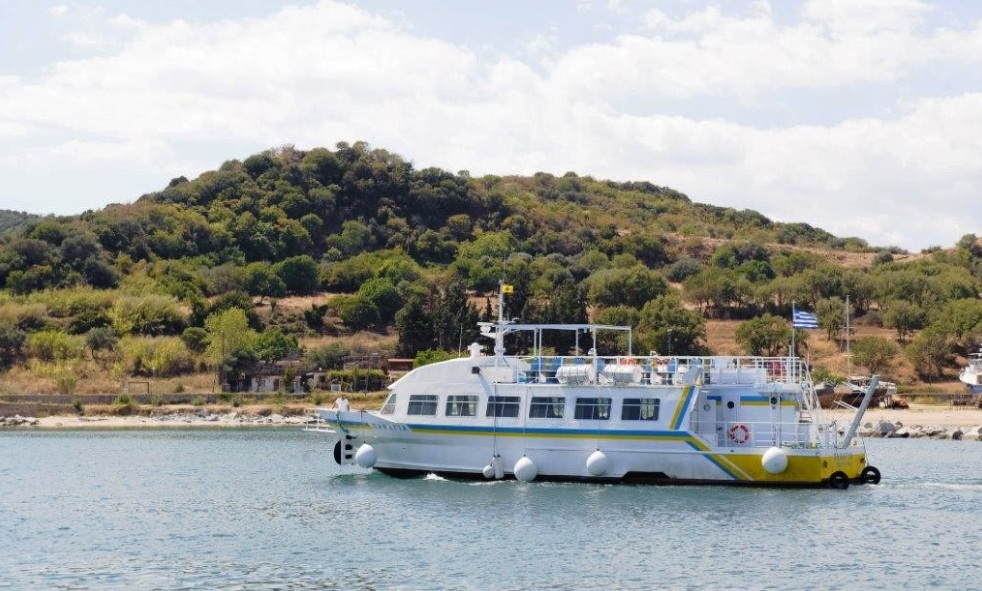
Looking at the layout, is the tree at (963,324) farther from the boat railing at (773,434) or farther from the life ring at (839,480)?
the life ring at (839,480)

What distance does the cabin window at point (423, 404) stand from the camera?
47656mm

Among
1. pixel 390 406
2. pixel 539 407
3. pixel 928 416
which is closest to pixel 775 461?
pixel 539 407

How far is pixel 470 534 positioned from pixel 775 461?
38.1 ft

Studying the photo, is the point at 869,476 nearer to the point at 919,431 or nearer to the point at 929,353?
the point at 919,431

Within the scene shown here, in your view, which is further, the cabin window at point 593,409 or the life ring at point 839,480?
the cabin window at point 593,409

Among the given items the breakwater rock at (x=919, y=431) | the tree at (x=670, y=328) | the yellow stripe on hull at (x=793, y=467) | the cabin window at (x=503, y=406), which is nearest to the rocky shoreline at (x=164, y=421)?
the tree at (x=670, y=328)

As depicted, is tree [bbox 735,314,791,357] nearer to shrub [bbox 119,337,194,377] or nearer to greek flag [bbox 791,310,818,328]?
shrub [bbox 119,337,194,377]

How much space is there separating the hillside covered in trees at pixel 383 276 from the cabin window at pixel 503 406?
59.1 metres

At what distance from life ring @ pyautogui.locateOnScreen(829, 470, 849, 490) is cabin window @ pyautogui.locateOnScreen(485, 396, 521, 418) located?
10.7 meters

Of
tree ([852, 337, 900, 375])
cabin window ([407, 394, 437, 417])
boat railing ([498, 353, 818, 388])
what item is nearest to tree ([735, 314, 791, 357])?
tree ([852, 337, 900, 375])

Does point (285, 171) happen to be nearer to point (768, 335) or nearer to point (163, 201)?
point (163, 201)

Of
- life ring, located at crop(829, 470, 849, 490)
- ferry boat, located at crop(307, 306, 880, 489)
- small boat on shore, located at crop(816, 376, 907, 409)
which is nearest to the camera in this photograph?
life ring, located at crop(829, 470, 849, 490)

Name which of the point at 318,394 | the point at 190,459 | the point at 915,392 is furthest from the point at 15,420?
the point at 915,392

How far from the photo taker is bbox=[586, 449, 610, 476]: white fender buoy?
44.9 meters
